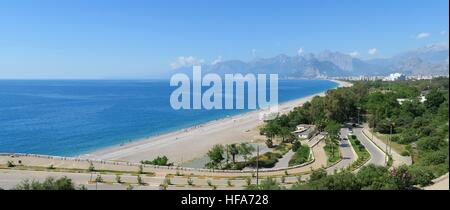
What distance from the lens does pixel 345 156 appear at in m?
24.0

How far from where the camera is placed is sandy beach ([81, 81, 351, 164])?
2877cm

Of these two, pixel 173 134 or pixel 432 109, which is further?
pixel 173 134

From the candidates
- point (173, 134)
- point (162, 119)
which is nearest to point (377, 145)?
point (173, 134)

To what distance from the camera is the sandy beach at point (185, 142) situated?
28.8 metres

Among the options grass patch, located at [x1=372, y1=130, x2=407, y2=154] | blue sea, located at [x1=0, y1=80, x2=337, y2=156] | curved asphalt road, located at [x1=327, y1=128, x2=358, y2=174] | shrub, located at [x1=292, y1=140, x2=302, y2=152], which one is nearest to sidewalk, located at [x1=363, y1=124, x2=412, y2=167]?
grass patch, located at [x1=372, y1=130, x2=407, y2=154]

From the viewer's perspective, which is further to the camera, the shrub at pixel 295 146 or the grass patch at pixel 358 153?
the shrub at pixel 295 146

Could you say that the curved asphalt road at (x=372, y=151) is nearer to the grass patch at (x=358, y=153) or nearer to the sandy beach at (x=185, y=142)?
the grass patch at (x=358, y=153)

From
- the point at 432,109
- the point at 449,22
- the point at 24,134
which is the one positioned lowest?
the point at 24,134

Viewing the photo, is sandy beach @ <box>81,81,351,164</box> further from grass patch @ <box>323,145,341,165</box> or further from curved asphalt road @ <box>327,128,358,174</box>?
grass patch @ <box>323,145,341,165</box>

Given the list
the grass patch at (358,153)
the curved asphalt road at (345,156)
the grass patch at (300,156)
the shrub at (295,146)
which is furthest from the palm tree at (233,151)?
the grass patch at (358,153)

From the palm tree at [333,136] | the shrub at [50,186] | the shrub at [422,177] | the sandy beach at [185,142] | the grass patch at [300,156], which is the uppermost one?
the shrub at [50,186]

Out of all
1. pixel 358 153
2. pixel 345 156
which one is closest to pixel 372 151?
pixel 358 153
